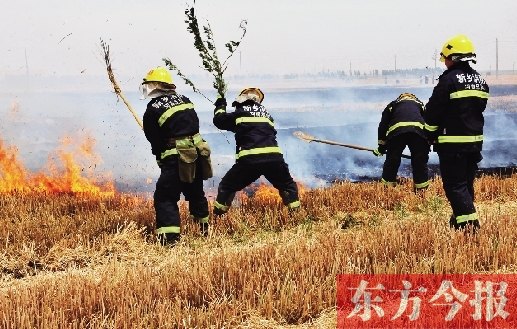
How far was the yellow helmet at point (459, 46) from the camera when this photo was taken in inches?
222

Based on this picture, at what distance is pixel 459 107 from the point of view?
→ 554 centimetres

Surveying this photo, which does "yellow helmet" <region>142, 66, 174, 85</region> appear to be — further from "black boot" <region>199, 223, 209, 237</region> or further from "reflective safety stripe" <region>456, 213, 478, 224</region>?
"reflective safety stripe" <region>456, 213, 478, 224</region>

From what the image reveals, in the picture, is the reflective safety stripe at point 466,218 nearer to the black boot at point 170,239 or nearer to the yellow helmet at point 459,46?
the yellow helmet at point 459,46

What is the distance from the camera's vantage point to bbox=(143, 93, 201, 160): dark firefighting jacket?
6.27 m

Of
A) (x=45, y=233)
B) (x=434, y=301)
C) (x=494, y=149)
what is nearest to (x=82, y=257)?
(x=45, y=233)

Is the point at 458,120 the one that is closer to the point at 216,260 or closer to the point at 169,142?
the point at 216,260

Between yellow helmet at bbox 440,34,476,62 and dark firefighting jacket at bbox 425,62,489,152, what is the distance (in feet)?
0.41

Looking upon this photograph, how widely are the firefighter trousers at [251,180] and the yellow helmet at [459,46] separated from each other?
8.45 feet

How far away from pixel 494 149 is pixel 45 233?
30353 millimetres

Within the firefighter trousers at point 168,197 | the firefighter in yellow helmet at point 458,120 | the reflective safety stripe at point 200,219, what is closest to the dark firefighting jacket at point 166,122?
the firefighter trousers at point 168,197

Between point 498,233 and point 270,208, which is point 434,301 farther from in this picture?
point 270,208

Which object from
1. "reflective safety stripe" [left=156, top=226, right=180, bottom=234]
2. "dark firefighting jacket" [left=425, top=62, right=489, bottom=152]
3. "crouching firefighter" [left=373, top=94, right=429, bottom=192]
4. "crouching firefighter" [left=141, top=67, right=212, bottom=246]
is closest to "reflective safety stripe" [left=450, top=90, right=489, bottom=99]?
"dark firefighting jacket" [left=425, top=62, right=489, bottom=152]

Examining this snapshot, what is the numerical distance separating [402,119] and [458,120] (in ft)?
10.6

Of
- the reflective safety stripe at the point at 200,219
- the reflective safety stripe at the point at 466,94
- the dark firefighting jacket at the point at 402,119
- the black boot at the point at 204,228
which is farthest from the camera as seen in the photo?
the dark firefighting jacket at the point at 402,119
